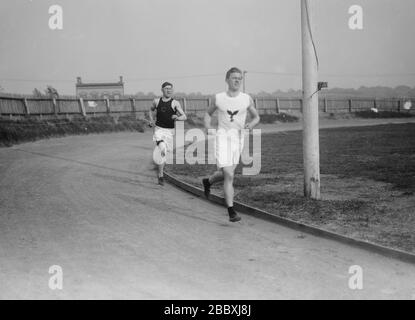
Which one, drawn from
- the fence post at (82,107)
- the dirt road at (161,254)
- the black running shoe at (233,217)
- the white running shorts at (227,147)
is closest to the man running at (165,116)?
the dirt road at (161,254)

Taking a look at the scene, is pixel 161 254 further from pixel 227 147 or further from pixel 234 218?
pixel 227 147

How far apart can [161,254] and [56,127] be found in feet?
71.5

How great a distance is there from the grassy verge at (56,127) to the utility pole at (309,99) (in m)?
15.0

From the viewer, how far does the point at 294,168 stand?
43.9ft

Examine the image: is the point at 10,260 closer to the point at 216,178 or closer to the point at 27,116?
the point at 216,178

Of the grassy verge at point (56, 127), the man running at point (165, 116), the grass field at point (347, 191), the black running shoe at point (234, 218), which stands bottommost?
the grass field at point (347, 191)

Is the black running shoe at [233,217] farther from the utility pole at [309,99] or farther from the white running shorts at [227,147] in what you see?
the utility pole at [309,99]

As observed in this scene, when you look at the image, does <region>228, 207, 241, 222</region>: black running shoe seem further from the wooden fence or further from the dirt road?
the wooden fence

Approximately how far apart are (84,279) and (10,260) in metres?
1.10

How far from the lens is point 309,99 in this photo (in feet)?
27.6

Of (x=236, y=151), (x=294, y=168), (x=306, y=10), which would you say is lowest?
(x=294, y=168)

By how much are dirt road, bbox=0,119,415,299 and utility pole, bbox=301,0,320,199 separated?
139cm

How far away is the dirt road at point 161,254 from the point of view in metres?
4.67
